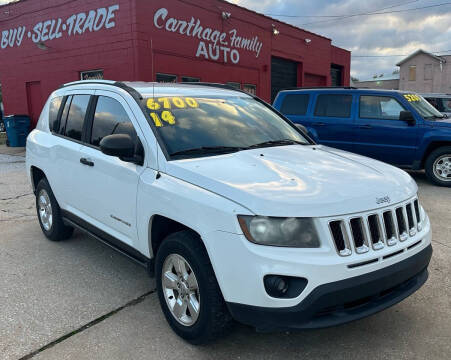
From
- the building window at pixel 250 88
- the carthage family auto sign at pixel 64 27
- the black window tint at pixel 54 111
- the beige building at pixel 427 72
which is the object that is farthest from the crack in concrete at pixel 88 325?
the beige building at pixel 427 72

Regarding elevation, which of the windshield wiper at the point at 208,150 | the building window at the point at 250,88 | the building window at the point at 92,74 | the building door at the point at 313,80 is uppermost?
the building door at the point at 313,80

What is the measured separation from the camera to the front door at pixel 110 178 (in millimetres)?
3215

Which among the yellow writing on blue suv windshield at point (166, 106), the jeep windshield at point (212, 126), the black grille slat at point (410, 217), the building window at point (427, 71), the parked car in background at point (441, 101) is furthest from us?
the building window at point (427, 71)

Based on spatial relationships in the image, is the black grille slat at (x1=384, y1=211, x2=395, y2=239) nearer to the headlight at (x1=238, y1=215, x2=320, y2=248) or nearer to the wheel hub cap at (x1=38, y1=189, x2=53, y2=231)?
the headlight at (x1=238, y1=215, x2=320, y2=248)

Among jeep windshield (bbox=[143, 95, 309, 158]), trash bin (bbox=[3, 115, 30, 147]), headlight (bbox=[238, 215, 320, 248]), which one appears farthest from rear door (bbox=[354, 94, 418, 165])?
trash bin (bbox=[3, 115, 30, 147])

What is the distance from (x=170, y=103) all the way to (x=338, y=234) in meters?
1.84

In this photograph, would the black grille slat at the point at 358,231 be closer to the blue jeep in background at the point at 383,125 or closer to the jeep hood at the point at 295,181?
the jeep hood at the point at 295,181

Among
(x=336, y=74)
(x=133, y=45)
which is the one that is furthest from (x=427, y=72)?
(x=133, y=45)

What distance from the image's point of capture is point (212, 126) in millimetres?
3402

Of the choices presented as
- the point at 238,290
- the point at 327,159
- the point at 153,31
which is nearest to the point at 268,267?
the point at 238,290

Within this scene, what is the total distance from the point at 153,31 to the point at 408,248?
35.3 feet

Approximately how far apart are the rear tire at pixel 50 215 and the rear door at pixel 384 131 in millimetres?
5917

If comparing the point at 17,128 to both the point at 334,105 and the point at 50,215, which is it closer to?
the point at 50,215

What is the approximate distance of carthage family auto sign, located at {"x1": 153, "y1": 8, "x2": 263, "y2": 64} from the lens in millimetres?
12156
